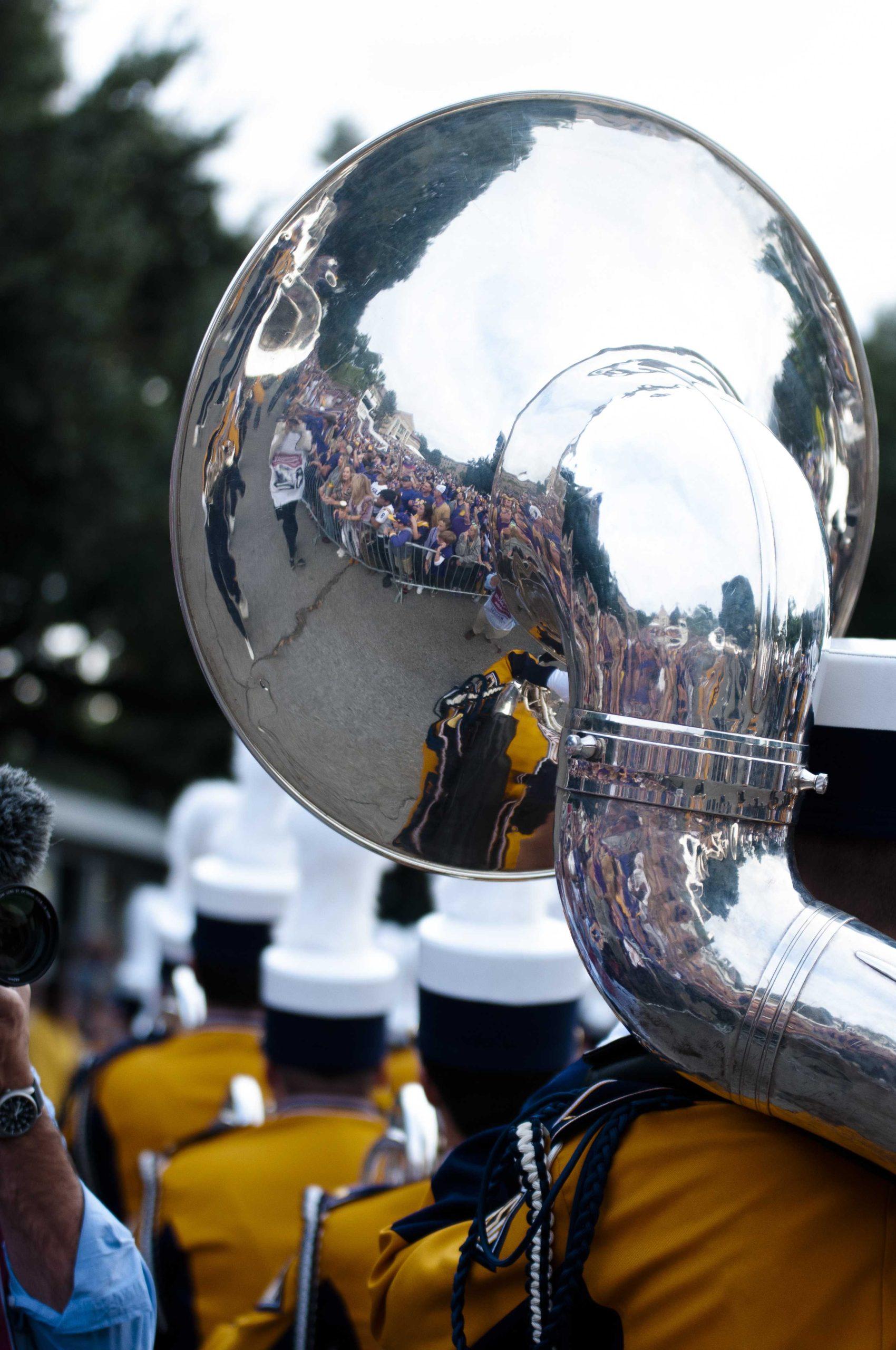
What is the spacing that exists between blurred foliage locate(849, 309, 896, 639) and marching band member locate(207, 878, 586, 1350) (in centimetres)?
1448

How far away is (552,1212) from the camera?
1.21 metres

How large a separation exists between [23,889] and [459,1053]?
1.20 m

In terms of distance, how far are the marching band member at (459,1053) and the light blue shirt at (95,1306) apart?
24.4 inches

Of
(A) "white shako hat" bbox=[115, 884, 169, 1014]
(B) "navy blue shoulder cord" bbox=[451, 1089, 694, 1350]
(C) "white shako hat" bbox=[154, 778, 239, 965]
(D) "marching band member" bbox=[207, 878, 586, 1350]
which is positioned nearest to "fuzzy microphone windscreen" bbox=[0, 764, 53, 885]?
(B) "navy blue shoulder cord" bbox=[451, 1089, 694, 1350]

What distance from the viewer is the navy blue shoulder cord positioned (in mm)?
1167

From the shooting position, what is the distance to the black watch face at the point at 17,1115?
1.47m

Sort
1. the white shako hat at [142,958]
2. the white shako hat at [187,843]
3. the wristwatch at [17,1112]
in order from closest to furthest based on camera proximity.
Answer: the wristwatch at [17,1112] < the white shako hat at [187,843] < the white shako hat at [142,958]

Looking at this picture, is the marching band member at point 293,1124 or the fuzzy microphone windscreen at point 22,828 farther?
the marching band member at point 293,1124

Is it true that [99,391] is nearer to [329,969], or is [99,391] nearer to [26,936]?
[329,969]

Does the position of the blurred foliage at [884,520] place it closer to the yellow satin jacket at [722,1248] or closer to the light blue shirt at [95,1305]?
the light blue shirt at [95,1305]

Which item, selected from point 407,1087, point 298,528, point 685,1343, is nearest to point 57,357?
point 407,1087

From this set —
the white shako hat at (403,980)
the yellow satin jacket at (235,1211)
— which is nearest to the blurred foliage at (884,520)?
the white shako hat at (403,980)

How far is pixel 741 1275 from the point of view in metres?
1.11

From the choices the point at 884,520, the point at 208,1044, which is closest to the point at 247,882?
the point at 208,1044
